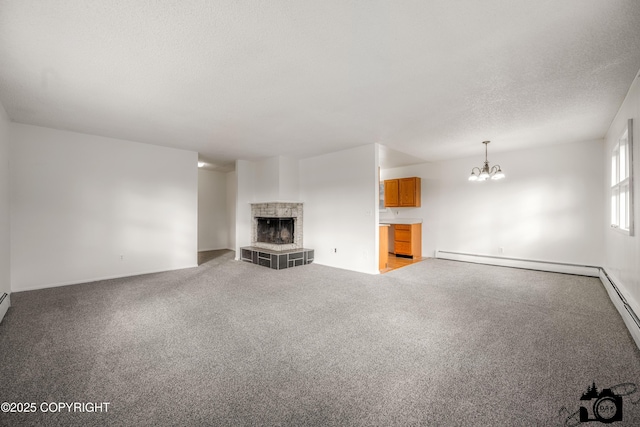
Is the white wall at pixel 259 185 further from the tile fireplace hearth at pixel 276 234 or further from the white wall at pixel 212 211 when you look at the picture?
the white wall at pixel 212 211

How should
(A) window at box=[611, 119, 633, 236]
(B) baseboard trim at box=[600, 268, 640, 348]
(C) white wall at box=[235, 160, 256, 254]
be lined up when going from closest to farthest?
(B) baseboard trim at box=[600, 268, 640, 348] → (A) window at box=[611, 119, 633, 236] → (C) white wall at box=[235, 160, 256, 254]

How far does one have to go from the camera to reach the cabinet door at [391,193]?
7676mm

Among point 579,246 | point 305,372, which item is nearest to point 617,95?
point 579,246

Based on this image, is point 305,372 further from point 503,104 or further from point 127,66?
point 503,104

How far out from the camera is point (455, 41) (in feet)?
6.98

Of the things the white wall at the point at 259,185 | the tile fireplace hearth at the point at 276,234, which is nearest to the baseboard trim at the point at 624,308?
the tile fireplace hearth at the point at 276,234

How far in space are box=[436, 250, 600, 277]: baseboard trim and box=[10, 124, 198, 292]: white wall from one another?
637 centimetres

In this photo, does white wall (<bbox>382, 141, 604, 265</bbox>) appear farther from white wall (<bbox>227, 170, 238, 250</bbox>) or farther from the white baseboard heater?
white wall (<bbox>227, 170, 238, 250</bbox>)

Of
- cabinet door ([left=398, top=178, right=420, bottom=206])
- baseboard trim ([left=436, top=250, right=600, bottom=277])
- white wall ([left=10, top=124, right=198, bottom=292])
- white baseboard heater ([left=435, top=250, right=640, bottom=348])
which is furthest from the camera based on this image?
cabinet door ([left=398, top=178, right=420, bottom=206])

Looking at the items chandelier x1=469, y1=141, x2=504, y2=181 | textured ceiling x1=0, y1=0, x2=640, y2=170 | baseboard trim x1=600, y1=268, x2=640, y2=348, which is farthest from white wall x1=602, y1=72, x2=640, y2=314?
chandelier x1=469, y1=141, x2=504, y2=181

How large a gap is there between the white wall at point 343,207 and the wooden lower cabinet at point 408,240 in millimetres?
2231

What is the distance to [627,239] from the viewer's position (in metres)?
3.18

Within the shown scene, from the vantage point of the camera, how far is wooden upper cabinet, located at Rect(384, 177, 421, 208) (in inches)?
286

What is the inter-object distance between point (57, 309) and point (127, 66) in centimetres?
310
